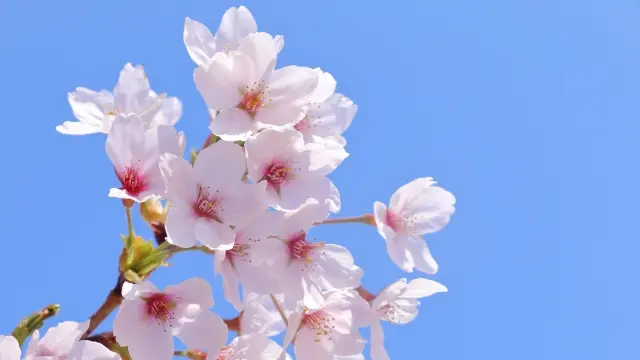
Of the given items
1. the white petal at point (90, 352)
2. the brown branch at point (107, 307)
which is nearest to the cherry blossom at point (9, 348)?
the white petal at point (90, 352)

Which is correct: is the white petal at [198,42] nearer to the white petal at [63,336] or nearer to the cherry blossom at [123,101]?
the cherry blossom at [123,101]

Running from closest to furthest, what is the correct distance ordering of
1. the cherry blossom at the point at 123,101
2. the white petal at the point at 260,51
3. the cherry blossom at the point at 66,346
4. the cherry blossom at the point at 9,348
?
1. the cherry blossom at the point at 9,348
2. the cherry blossom at the point at 66,346
3. the white petal at the point at 260,51
4. the cherry blossom at the point at 123,101

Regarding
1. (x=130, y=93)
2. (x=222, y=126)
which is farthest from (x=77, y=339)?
(x=130, y=93)

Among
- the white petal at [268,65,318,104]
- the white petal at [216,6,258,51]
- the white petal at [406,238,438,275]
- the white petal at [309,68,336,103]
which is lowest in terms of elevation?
the white petal at [406,238,438,275]

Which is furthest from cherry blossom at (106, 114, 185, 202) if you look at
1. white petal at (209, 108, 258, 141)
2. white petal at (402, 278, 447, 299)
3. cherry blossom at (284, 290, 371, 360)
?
white petal at (402, 278, 447, 299)

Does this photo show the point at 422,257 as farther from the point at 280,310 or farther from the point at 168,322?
the point at 168,322

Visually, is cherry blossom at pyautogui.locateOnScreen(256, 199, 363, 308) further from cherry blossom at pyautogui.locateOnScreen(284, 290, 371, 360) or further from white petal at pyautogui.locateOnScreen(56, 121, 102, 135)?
white petal at pyautogui.locateOnScreen(56, 121, 102, 135)
